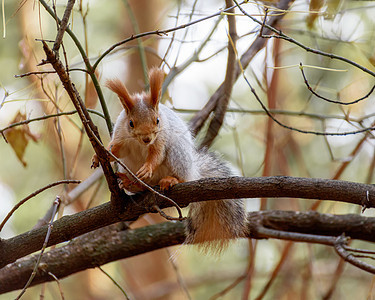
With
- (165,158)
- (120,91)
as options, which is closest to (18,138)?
(120,91)

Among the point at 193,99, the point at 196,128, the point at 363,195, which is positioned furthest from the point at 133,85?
the point at 363,195

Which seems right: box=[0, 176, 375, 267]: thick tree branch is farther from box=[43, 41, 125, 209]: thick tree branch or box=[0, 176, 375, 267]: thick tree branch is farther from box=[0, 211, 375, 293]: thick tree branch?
box=[0, 211, 375, 293]: thick tree branch

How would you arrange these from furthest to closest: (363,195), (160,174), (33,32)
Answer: (33,32), (160,174), (363,195)

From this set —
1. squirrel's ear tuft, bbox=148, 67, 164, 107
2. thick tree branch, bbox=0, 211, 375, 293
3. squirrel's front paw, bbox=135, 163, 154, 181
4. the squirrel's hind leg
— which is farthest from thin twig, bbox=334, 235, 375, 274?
squirrel's ear tuft, bbox=148, 67, 164, 107

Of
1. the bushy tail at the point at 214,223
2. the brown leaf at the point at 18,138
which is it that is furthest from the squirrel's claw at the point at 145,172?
the brown leaf at the point at 18,138

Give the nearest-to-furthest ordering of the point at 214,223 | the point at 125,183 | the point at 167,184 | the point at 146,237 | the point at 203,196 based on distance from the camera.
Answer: the point at 203,196
the point at 167,184
the point at 125,183
the point at 214,223
the point at 146,237

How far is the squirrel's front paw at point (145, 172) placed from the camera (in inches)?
75.9

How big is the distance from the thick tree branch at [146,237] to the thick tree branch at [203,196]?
540 mm

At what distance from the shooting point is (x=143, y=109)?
204 centimetres

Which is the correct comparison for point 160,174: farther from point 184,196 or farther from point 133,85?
point 133,85

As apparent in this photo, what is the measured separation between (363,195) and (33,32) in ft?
7.68

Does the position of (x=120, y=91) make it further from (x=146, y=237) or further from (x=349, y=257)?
(x=349, y=257)

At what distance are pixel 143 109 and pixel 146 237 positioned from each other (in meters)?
0.82

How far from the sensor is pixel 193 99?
14.6 feet
